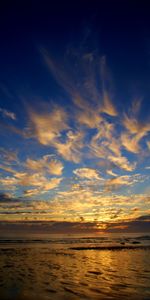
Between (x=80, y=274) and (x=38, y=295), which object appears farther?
(x=80, y=274)

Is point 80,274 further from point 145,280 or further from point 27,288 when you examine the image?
point 27,288

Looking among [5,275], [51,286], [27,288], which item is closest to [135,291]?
[51,286]

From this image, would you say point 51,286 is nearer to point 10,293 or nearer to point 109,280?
point 10,293

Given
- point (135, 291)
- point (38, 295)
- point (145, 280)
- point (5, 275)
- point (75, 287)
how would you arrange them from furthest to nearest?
point (5, 275) < point (145, 280) < point (75, 287) < point (135, 291) < point (38, 295)

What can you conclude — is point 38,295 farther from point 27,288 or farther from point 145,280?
point 145,280

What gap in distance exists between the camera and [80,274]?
1995cm

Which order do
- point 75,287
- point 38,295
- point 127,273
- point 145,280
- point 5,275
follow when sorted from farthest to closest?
point 127,273 < point 5,275 < point 145,280 < point 75,287 < point 38,295

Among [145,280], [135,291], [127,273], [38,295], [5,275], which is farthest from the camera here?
[127,273]

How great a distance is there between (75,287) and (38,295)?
2.86 metres

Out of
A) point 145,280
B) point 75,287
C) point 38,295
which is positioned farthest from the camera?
point 145,280

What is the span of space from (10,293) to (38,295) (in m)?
1.52

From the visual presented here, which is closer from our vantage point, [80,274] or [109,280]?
[109,280]

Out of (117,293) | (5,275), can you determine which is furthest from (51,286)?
(5,275)

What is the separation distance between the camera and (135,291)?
14195 mm
